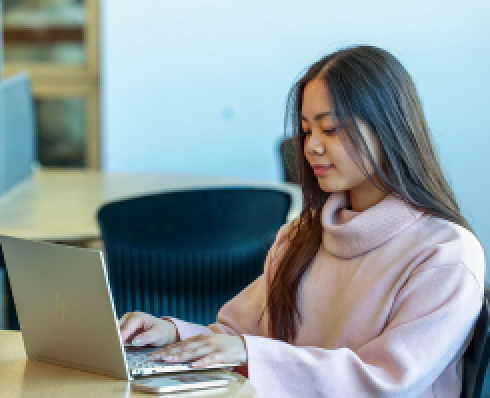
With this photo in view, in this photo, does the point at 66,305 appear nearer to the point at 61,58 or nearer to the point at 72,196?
the point at 72,196

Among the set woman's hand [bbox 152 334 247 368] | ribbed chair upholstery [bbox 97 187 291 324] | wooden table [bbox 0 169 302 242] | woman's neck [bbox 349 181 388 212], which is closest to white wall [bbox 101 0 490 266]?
wooden table [bbox 0 169 302 242]

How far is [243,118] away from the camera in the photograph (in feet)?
11.4

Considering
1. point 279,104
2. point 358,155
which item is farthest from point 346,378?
point 279,104

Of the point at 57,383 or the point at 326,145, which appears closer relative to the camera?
the point at 57,383

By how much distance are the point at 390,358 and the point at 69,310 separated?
1.40ft

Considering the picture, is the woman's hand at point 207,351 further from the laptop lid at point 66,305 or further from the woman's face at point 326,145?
the woman's face at point 326,145

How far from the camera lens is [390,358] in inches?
38.6

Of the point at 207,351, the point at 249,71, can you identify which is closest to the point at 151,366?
the point at 207,351

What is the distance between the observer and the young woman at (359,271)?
0.98 meters

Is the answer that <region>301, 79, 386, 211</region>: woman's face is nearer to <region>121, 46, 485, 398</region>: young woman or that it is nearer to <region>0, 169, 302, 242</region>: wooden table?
<region>121, 46, 485, 398</region>: young woman

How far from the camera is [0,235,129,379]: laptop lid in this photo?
0.87 metres

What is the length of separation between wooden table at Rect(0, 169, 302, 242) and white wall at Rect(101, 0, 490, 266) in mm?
637

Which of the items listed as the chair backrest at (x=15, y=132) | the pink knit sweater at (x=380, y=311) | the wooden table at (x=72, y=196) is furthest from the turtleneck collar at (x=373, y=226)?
the chair backrest at (x=15, y=132)

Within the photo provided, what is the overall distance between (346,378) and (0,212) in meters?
1.48
